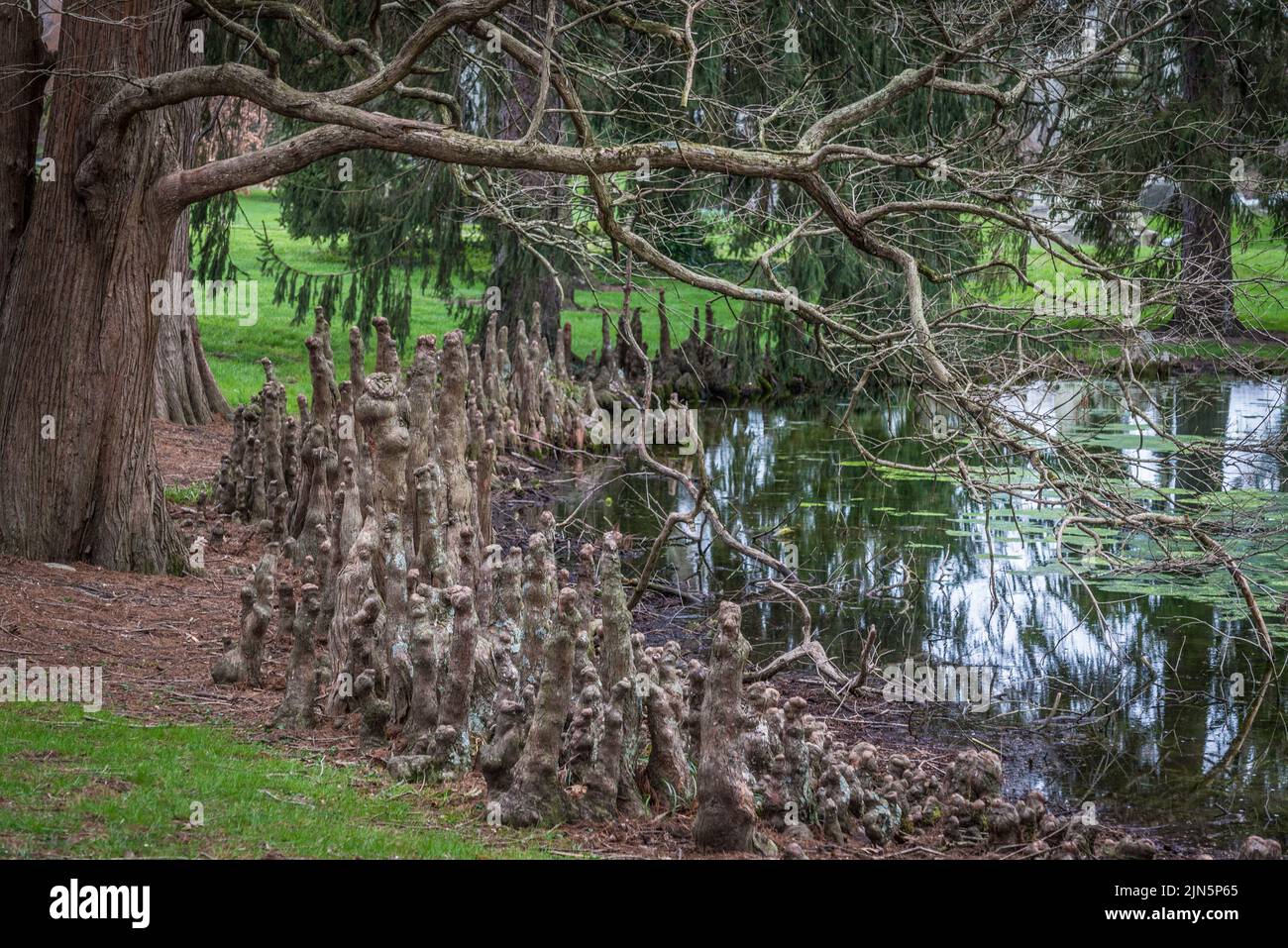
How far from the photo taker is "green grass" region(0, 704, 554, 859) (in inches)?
173

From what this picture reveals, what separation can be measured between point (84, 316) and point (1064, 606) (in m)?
7.59

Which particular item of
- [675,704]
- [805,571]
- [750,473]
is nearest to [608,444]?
[750,473]

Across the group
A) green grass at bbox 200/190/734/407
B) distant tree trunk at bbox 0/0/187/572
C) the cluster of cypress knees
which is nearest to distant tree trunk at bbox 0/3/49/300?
distant tree trunk at bbox 0/0/187/572

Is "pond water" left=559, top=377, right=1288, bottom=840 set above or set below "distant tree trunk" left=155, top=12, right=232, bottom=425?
below

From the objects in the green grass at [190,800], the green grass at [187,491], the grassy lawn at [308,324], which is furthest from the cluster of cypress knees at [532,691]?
the grassy lawn at [308,324]

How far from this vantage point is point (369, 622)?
20.0 ft

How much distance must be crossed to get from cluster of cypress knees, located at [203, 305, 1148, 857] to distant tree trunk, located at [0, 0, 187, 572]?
1733 millimetres

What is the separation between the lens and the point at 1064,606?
10219 millimetres

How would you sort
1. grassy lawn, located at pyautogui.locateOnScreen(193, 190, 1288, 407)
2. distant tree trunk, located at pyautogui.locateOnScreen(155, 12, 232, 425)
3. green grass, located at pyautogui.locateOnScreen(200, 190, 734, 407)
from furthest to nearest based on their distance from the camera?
green grass, located at pyautogui.locateOnScreen(200, 190, 734, 407) < grassy lawn, located at pyautogui.locateOnScreen(193, 190, 1288, 407) < distant tree trunk, located at pyautogui.locateOnScreen(155, 12, 232, 425)

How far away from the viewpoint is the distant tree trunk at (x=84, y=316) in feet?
26.4

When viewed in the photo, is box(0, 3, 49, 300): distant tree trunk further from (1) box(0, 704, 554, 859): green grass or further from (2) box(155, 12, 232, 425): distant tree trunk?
(2) box(155, 12, 232, 425): distant tree trunk

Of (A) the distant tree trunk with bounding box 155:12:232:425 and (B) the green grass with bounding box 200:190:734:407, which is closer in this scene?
Result: (A) the distant tree trunk with bounding box 155:12:232:425

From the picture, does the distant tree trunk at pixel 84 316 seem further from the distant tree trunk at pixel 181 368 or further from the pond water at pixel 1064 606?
the distant tree trunk at pixel 181 368

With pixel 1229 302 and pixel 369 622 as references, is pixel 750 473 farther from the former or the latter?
pixel 369 622
